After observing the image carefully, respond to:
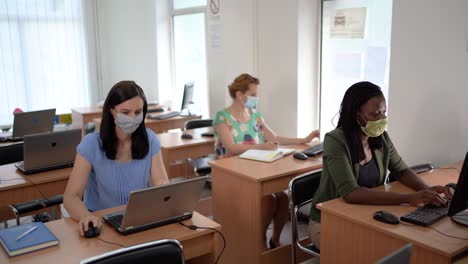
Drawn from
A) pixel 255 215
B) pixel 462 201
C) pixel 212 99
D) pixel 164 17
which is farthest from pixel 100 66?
pixel 462 201

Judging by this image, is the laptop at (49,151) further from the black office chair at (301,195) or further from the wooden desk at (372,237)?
the wooden desk at (372,237)

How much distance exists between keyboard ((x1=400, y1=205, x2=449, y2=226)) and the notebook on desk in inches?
59.4

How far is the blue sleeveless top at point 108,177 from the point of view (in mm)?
2363

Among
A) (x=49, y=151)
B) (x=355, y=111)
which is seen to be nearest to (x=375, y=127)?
(x=355, y=111)

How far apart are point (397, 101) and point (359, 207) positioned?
1.54 metres

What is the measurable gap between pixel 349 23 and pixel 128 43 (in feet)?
11.8

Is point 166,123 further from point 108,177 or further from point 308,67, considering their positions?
point 108,177

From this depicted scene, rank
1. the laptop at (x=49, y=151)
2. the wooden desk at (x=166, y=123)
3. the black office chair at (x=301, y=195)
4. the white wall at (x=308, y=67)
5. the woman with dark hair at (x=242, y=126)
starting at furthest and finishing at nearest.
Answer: the wooden desk at (x=166, y=123) → the white wall at (x=308, y=67) → the woman with dark hair at (x=242, y=126) → the laptop at (x=49, y=151) → the black office chair at (x=301, y=195)

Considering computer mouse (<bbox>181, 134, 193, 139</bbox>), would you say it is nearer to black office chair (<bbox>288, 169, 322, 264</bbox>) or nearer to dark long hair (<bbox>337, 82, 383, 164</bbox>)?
black office chair (<bbox>288, 169, 322, 264</bbox>)

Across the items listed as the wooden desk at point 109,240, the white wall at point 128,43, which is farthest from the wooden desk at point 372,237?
the white wall at point 128,43

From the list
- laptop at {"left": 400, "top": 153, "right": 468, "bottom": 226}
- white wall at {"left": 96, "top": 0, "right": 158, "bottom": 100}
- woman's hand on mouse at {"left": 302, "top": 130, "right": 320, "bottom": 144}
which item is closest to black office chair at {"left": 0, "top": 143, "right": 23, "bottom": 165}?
woman's hand on mouse at {"left": 302, "top": 130, "right": 320, "bottom": 144}

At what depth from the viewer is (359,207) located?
2.21 meters

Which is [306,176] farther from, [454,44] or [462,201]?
[454,44]

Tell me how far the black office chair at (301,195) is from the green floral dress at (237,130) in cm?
106
